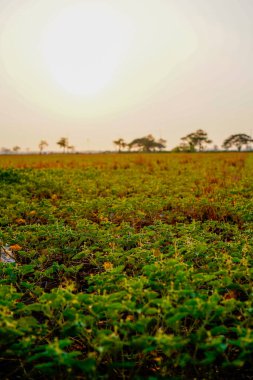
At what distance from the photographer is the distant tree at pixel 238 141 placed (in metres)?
116

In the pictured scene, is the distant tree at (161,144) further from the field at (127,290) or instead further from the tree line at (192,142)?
the field at (127,290)

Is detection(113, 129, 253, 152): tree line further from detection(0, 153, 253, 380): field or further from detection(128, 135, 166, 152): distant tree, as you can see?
detection(0, 153, 253, 380): field

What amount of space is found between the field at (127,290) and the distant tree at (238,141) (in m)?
113

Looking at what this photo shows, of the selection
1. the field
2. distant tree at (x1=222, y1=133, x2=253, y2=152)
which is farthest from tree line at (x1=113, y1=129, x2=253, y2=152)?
the field

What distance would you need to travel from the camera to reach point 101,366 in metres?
2.64

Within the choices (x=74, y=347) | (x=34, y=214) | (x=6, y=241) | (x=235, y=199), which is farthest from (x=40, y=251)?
(x=235, y=199)

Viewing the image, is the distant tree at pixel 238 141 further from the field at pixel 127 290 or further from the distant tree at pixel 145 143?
the field at pixel 127 290

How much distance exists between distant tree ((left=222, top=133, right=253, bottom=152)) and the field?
370ft

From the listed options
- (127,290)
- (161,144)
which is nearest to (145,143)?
(161,144)

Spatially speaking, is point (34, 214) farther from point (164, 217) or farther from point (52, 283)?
point (52, 283)

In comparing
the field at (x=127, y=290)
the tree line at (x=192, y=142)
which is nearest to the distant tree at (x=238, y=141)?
the tree line at (x=192, y=142)

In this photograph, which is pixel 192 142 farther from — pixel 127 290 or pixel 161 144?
pixel 127 290

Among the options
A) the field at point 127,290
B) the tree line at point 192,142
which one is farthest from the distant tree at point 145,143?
the field at point 127,290

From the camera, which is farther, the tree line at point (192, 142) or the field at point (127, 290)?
the tree line at point (192, 142)
